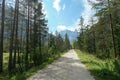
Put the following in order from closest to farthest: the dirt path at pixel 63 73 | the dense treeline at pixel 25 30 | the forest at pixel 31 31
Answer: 1. the dirt path at pixel 63 73
2. the forest at pixel 31 31
3. the dense treeline at pixel 25 30

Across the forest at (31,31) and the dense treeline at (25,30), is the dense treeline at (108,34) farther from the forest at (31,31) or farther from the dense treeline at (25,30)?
the dense treeline at (25,30)

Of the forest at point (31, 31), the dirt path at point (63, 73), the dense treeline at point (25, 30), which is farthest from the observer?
the dense treeline at point (25, 30)

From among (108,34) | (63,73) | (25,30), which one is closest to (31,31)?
(25,30)

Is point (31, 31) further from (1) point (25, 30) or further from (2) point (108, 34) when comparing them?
(2) point (108, 34)

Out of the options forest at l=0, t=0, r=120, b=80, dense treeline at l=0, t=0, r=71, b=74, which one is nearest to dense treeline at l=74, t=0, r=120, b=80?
forest at l=0, t=0, r=120, b=80

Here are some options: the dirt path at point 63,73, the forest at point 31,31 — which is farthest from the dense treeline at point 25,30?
the dirt path at point 63,73

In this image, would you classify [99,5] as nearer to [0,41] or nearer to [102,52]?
[0,41]

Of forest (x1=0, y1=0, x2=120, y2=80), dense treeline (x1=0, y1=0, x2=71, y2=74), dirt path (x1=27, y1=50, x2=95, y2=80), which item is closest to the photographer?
dirt path (x1=27, y1=50, x2=95, y2=80)

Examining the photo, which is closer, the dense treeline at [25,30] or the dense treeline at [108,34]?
A: the dense treeline at [108,34]

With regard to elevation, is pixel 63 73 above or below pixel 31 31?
below

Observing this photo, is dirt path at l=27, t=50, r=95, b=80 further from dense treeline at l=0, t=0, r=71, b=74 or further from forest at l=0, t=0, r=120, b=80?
dense treeline at l=0, t=0, r=71, b=74

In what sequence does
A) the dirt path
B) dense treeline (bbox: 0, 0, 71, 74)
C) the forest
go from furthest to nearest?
dense treeline (bbox: 0, 0, 71, 74)
the forest
the dirt path

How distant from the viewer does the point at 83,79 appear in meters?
11.5

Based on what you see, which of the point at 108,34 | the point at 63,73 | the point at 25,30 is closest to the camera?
the point at 63,73
